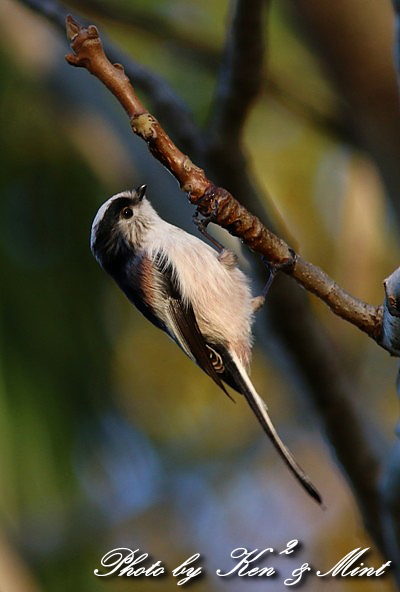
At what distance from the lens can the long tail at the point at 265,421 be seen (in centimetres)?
195

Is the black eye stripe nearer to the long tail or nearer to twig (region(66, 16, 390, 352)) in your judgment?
the long tail

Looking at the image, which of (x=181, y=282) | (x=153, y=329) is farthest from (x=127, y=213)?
(x=153, y=329)

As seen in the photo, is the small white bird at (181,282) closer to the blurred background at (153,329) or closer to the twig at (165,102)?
the blurred background at (153,329)

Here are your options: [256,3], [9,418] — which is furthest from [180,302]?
[256,3]

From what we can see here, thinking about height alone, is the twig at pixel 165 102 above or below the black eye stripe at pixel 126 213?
above

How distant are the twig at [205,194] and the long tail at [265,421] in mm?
423

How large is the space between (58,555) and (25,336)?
83 centimetres

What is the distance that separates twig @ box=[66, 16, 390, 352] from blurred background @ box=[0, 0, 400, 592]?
31.7 inches

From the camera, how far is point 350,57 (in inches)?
107

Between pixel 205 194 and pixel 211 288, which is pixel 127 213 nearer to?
pixel 211 288

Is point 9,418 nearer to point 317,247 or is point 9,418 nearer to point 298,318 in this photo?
point 298,318

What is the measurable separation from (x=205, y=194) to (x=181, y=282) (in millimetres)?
1060

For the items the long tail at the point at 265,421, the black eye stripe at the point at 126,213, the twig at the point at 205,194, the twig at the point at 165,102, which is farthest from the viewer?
the black eye stripe at the point at 126,213

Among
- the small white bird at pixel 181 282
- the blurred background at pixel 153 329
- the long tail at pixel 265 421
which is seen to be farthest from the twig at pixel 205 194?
the blurred background at pixel 153 329
